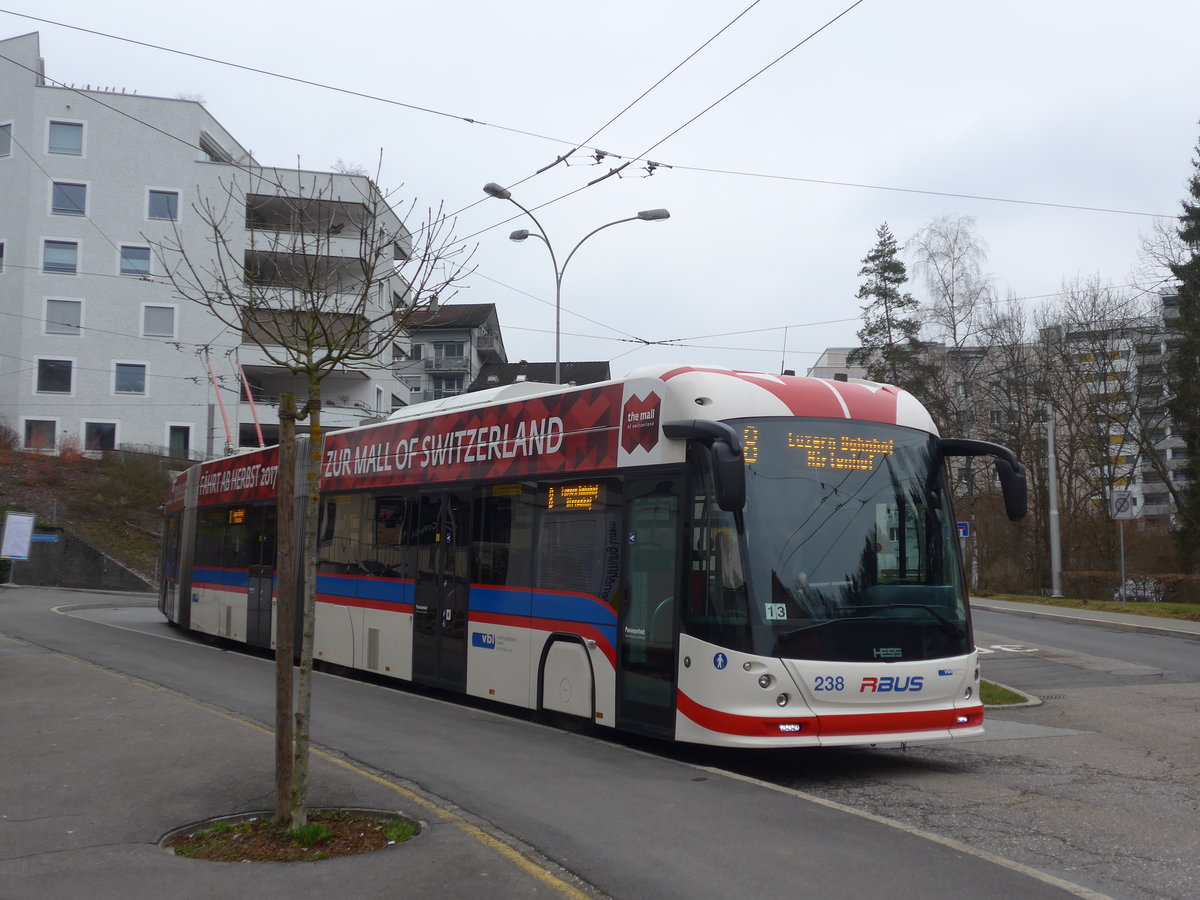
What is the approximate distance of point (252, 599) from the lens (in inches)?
759

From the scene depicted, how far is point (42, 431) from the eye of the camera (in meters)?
55.5

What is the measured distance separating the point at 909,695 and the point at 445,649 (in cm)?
566

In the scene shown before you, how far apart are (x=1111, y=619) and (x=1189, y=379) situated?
724 inches

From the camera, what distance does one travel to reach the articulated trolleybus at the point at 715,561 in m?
9.07

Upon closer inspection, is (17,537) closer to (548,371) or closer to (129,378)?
(129,378)

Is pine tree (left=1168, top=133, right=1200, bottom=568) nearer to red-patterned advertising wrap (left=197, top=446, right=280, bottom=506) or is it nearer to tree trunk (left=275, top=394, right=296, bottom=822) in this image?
red-patterned advertising wrap (left=197, top=446, right=280, bottom=506)

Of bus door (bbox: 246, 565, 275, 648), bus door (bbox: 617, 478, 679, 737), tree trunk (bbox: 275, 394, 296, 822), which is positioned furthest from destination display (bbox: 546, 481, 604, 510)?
bus door (bbox: 246, 565, 275, 648)

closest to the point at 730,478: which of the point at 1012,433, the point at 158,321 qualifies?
the point at 1012,433

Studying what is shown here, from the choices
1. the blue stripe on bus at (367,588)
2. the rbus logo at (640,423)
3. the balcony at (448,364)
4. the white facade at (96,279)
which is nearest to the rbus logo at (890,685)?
the rbus logo at (640,423)

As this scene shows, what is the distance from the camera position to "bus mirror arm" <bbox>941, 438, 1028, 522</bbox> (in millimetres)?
9844

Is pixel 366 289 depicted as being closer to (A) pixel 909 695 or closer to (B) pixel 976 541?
(A) pixel 909 695

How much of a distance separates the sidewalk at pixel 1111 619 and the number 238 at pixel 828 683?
707 inches

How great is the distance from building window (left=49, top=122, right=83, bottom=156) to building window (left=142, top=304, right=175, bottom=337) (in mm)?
7857

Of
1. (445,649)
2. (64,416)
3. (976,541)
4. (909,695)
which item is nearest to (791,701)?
(909,695)
